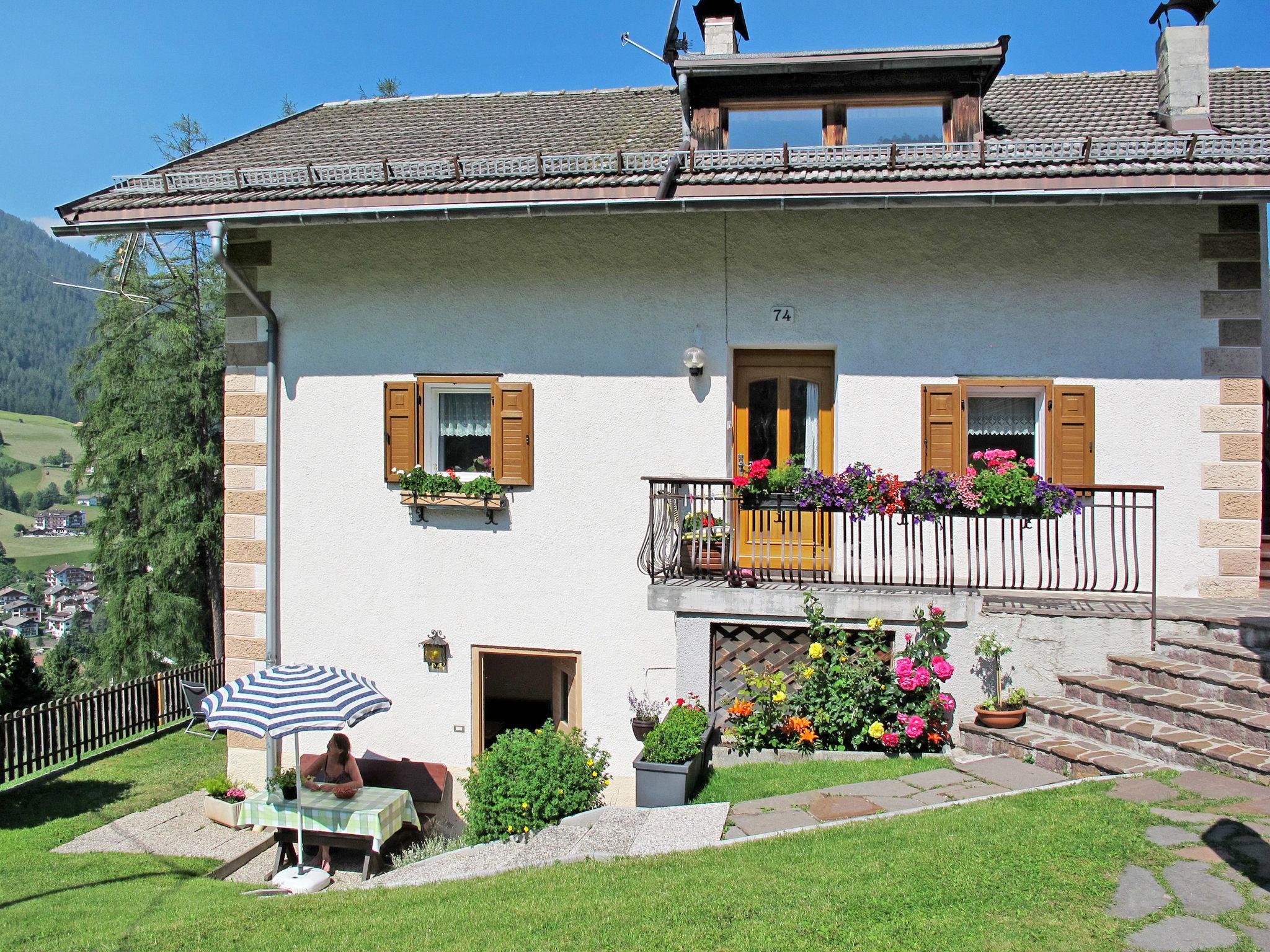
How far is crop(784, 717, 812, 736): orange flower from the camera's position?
A: 23.8 feet

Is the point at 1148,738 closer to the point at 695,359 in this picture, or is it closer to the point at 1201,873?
the point at 1201,873

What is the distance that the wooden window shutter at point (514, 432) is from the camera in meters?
8.65

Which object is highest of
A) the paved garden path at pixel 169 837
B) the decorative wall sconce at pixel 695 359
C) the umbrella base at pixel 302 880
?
the decorative wall sconce at pixel 695 359

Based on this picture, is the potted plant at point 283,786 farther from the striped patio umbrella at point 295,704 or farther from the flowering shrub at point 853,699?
the flowering shrub at point 853,699

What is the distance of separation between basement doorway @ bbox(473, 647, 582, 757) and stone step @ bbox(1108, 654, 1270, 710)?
15.0ft

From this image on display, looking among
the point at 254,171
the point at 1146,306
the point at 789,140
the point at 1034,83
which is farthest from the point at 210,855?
the point at 1034,83

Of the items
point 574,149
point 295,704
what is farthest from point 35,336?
point 295,704

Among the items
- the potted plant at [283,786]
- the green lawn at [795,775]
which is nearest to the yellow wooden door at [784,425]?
the green lawn at [795,775]

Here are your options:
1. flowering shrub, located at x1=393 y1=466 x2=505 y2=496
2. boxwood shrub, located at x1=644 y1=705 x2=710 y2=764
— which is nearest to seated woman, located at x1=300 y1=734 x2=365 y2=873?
flowering shrub, located at x1=393 y1=466 x2=505 y2=496

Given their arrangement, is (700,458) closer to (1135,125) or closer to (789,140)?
(789,140)

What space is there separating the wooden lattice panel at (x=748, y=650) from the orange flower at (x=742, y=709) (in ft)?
1.03

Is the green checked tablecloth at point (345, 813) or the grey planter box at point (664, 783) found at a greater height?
the grey planter box at point (664, 783)

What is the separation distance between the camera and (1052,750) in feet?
20.8

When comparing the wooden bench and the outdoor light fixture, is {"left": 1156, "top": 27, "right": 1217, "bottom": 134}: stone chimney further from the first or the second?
the wooden bench
